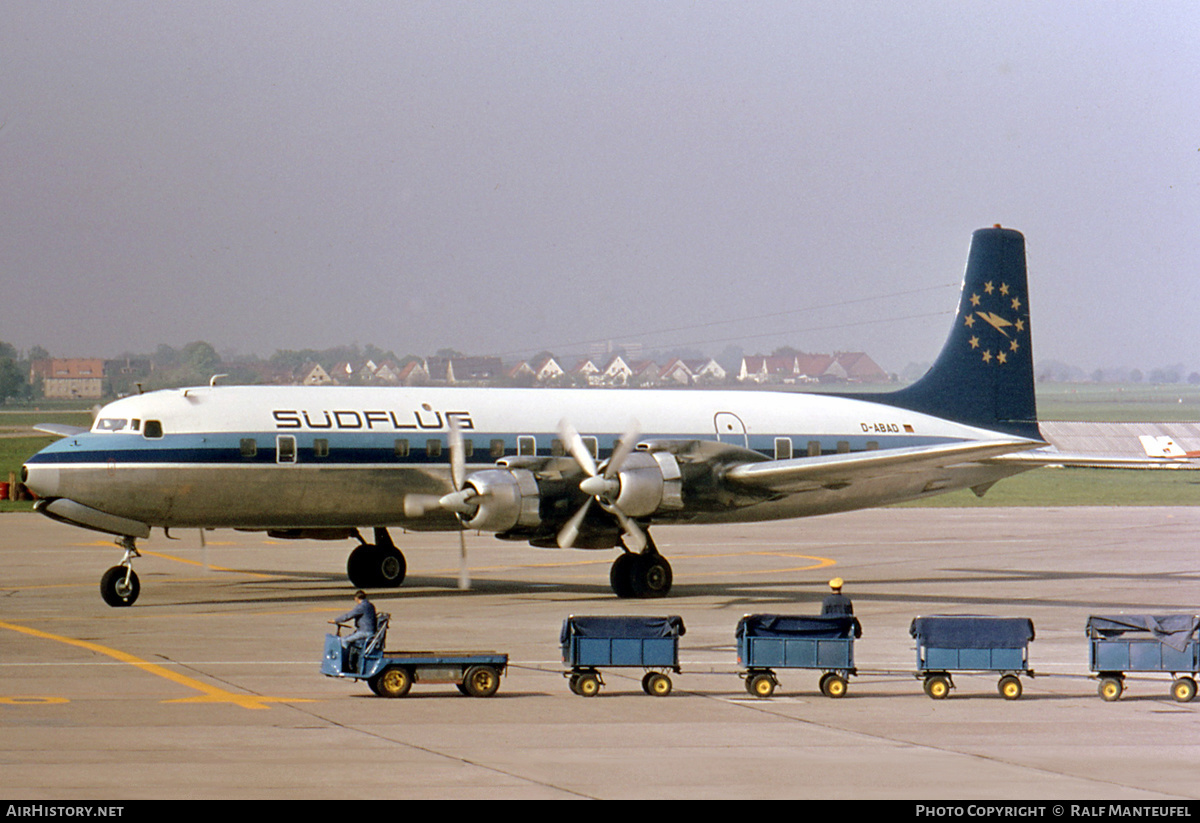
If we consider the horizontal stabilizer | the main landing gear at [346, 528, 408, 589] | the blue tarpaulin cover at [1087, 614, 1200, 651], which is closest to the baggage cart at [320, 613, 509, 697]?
the blue tarpaulin cover at [1087, 614, 1200, 651]

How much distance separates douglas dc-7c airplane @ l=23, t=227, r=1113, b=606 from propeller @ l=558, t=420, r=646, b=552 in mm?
42

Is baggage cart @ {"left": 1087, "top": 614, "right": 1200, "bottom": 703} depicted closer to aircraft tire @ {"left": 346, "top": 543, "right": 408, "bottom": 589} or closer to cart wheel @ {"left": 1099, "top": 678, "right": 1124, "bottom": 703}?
cart wheel @ {"left": 1099, "top": 678, "right": 1124, "bottom": 703}

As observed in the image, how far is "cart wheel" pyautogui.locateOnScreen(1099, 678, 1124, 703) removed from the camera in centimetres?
1769

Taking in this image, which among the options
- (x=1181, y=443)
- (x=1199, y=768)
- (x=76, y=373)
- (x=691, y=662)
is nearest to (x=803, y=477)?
(x=691, y=662)

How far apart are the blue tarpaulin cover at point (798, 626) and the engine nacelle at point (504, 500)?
10.2 metres

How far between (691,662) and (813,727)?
17.4ft

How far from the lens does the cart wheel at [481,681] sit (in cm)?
1759

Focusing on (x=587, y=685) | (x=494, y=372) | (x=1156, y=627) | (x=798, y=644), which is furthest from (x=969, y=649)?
(x=494, y=372)

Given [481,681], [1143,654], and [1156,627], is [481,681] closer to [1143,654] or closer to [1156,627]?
[1143,654]

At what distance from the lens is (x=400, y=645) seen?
874 inches

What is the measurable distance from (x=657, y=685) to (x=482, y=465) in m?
13.5

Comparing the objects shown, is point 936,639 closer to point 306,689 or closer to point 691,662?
point 691,662

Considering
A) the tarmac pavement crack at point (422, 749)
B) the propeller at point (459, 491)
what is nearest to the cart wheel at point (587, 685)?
the tarmac pavement crack at point (422, 749)

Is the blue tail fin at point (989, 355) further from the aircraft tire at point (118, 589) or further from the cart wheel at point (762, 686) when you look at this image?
the cart wheel at point (762, 686)
